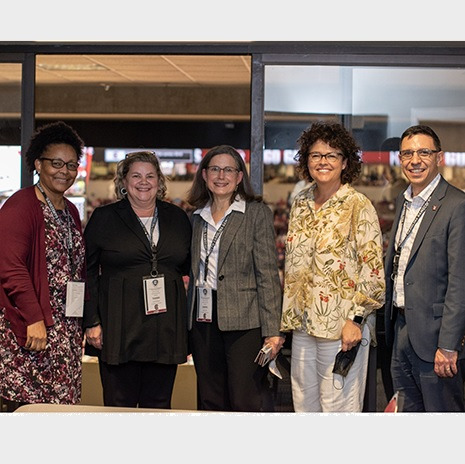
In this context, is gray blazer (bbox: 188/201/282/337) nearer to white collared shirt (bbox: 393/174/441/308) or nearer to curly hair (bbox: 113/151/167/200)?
curly hair (bbox: 113/151/167/200)

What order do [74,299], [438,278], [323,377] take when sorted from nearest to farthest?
[438,278] < [323,377] < [74,299]

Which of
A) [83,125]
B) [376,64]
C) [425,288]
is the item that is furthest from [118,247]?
[83,125]

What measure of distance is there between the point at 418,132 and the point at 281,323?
111 centimetres

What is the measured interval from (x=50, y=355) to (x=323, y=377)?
129cm

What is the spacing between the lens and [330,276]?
11.6 feet

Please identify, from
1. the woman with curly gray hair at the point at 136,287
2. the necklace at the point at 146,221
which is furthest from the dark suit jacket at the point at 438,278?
the necklace at the point at 146,221

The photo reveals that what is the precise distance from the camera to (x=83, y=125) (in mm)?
10391

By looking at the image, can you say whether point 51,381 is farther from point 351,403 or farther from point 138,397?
point 351,403

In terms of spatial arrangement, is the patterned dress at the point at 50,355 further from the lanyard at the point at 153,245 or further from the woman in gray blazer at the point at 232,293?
the woman in gray blazer at the point at 232,293

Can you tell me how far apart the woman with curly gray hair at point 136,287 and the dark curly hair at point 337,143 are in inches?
28.6

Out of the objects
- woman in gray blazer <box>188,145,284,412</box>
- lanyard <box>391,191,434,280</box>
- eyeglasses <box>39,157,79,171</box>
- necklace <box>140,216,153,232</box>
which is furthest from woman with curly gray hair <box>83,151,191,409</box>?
lanyard <box>391,191,434,280</box>

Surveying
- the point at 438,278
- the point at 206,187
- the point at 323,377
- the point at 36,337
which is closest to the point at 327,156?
the point at 206,187

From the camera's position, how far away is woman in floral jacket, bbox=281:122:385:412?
3.53 m

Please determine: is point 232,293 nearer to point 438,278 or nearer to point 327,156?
point 327,156
